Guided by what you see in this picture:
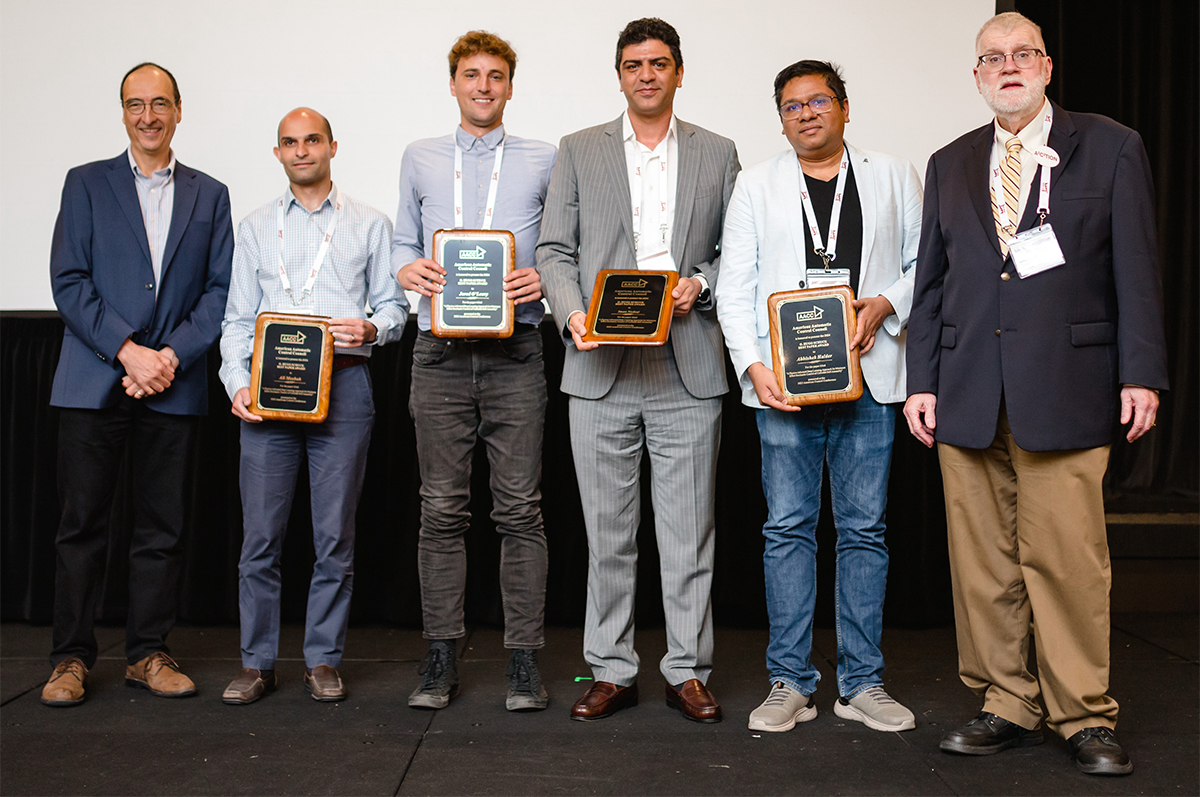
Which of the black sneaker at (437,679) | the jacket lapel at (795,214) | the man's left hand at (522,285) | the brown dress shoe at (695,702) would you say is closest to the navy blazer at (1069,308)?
the jacket lapel at (795,214)

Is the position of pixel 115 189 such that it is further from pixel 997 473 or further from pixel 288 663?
pixel 997 473

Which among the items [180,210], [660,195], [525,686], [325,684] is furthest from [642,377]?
[180,210]

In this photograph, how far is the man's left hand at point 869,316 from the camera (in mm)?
2396

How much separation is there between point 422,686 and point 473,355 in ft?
3.24

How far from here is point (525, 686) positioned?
2.69m

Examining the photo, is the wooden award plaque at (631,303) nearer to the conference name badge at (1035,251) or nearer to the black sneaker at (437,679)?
the conference name badge at (1035,251)

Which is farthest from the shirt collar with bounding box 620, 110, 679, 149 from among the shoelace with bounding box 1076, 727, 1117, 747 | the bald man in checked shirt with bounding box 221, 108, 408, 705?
the shoelace with bounding box 1076, 727, 1117, 747

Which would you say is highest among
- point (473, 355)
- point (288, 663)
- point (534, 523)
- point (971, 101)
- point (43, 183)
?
point (971, 101)

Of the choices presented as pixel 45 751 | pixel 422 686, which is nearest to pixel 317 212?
pixel 422 686

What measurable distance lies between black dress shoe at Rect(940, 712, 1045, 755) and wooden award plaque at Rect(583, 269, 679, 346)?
1237mm

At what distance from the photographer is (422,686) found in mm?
2727

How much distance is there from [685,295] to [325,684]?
5.16 ft

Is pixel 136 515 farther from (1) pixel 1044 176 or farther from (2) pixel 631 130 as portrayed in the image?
(1) pixel 1044 176

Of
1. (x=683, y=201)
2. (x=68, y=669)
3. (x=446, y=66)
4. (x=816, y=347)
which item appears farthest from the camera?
(x=446, y=66)
